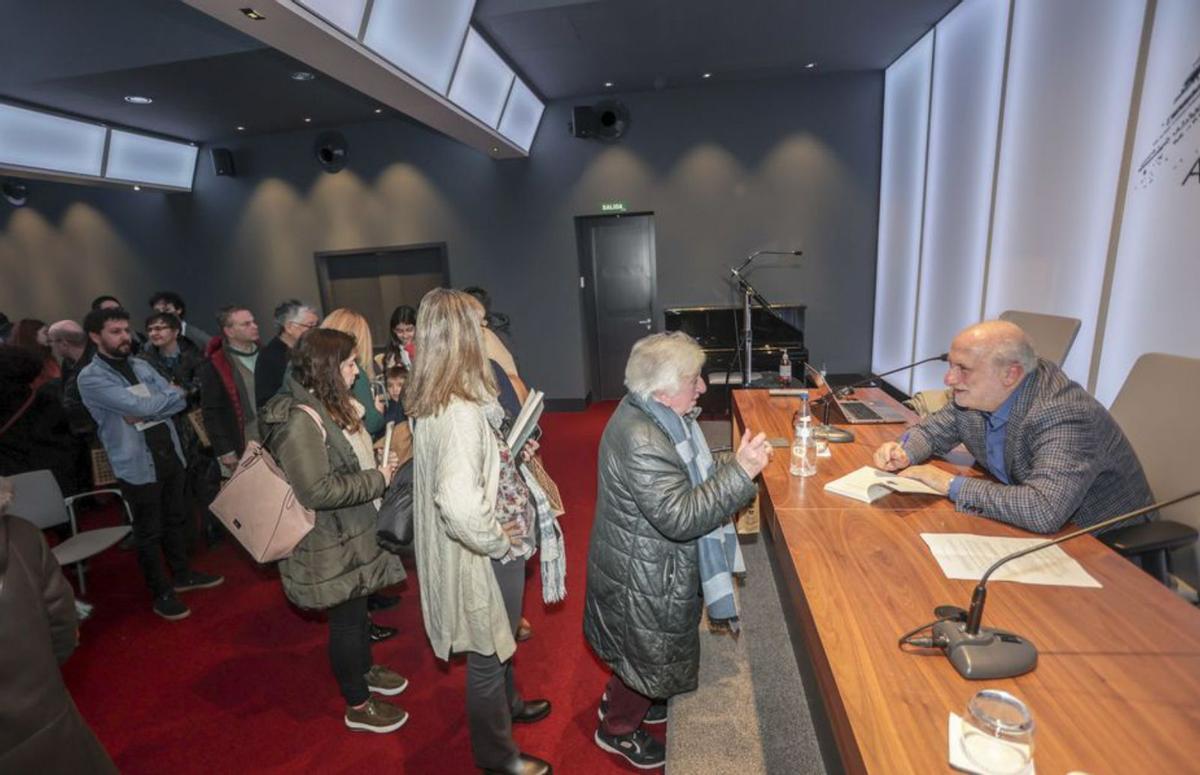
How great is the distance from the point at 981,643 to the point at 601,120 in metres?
6.05

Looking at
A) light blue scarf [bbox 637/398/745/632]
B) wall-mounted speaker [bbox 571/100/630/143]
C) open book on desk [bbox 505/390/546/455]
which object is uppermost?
wall-mounted speaker [bbox 571/100/630/143]

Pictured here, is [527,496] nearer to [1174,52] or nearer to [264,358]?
[264,358]

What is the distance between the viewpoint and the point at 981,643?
3.64ft

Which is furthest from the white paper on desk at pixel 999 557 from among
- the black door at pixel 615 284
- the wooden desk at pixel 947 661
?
the black door at pixel 615 284

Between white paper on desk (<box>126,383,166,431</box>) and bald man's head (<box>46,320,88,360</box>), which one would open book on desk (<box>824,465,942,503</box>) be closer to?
white paper on desk (<box>126,383,166,431</box>)

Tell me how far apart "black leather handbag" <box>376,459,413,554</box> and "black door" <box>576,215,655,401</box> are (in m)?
4.83

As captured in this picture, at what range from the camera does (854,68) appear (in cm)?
555

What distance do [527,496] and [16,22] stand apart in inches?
220

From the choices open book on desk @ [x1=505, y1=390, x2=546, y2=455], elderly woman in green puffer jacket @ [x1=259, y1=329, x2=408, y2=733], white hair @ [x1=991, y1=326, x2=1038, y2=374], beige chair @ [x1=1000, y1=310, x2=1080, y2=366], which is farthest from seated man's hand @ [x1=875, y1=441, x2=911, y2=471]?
elderly woman in green puffer jacket @ [x1=259, y1=329, x2=408, y2=733]

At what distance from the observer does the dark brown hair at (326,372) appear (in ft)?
6.22

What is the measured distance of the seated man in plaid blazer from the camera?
1.62m

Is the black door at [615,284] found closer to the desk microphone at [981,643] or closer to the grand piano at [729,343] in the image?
the grand piano at [729,343]

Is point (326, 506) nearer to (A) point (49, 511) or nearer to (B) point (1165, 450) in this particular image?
(A) point (49, 511)

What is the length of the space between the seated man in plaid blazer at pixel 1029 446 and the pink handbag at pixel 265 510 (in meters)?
2.15
